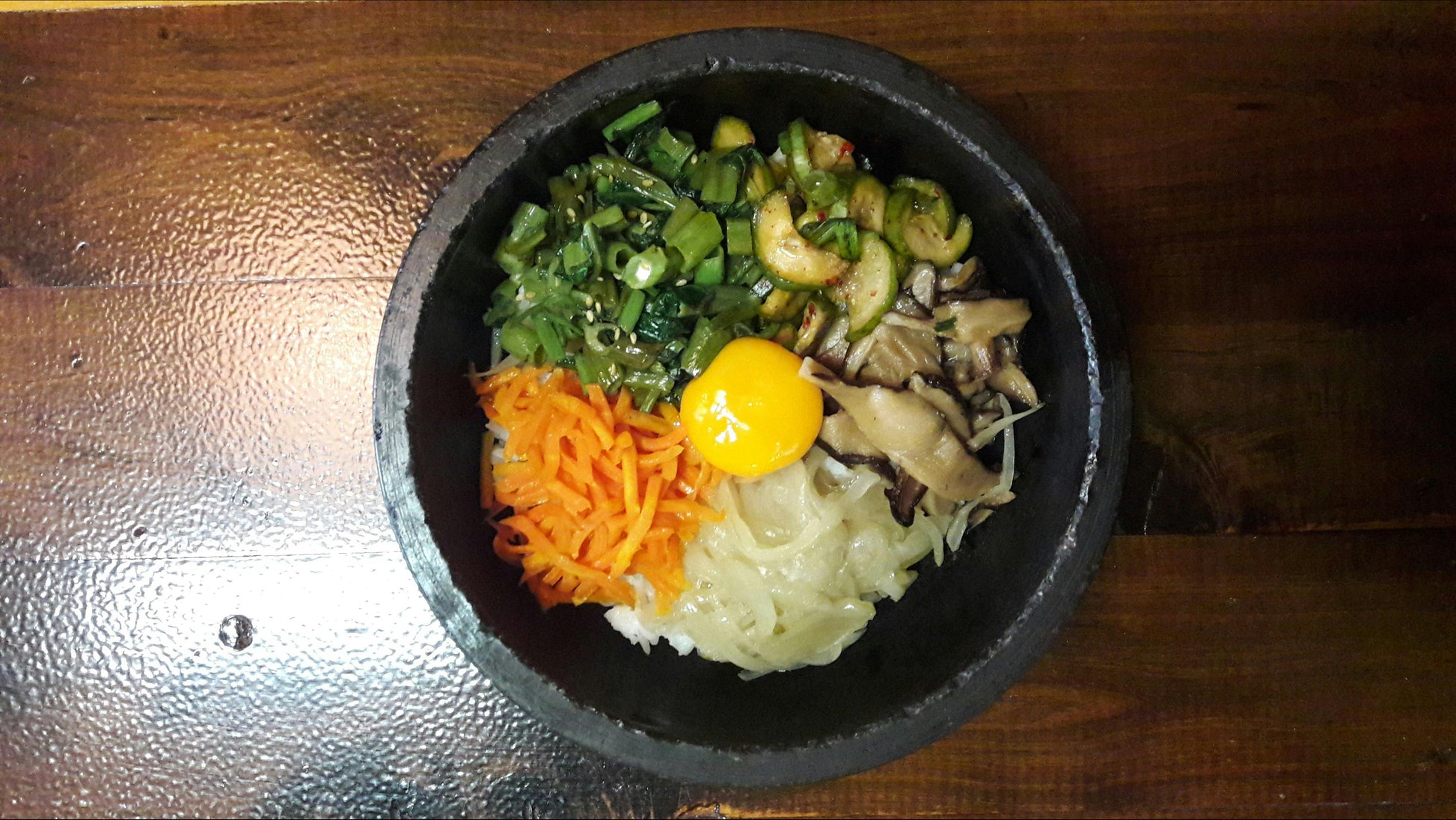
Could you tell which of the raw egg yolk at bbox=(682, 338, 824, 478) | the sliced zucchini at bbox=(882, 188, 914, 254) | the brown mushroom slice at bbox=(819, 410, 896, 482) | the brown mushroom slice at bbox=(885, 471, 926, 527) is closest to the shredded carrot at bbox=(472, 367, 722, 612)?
the raw egg yolk at bbox=(682, 338, 824, 478)

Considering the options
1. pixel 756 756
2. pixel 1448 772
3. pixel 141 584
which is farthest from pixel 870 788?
pixel 141 584

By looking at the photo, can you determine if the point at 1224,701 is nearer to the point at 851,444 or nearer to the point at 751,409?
the point at 851,444

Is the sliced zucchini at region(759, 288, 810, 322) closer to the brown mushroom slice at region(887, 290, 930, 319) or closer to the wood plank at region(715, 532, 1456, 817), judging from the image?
the brown mushroom slice at region(887, 290, 930, 319)

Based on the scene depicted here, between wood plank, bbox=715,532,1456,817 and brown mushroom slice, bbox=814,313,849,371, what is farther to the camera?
wood plank, bbox=715,532,1456,817

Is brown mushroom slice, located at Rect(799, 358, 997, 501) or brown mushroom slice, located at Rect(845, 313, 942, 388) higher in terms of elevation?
brown mushroom slice, located at Rect(845, 313, 942, 388)

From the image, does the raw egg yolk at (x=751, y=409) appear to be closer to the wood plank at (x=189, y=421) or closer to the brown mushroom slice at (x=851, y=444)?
the brown mushroom slice at (x=851, y=444)

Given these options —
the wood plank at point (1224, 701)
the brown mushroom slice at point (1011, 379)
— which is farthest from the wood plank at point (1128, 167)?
the brown mushroom slice at point (1011, 379)
